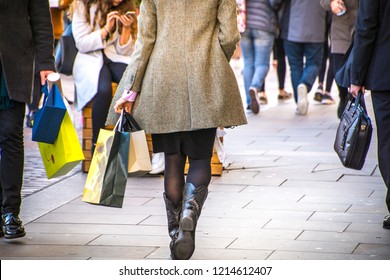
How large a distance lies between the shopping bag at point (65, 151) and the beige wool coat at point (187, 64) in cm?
76

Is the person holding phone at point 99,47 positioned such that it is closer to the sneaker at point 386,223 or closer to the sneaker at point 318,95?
the sneaker at point 386,223

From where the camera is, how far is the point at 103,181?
18.7 feet

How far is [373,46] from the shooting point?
21.0ft

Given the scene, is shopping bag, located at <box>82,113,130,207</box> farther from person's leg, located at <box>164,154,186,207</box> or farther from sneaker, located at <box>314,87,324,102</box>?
sneaker, located at <box>314,87,324,102</box>

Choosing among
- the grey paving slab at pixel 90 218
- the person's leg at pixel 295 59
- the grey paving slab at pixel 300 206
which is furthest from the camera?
the person's leg at pixel 295 59

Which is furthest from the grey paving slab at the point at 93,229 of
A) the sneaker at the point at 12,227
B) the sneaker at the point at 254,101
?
the sneaker at the point at 254,101

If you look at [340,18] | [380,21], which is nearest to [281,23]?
[340,18]

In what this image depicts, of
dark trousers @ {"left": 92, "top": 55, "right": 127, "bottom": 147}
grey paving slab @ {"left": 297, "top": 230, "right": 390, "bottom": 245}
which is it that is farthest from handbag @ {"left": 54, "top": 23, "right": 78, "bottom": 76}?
grey paving slab @ {"left": 297, "top": 230, "right": 390, "bottom": 245}

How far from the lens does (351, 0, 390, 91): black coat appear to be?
6.29m

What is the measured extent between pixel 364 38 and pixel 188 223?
1754 millimetres

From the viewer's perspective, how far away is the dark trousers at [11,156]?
6.29 m
